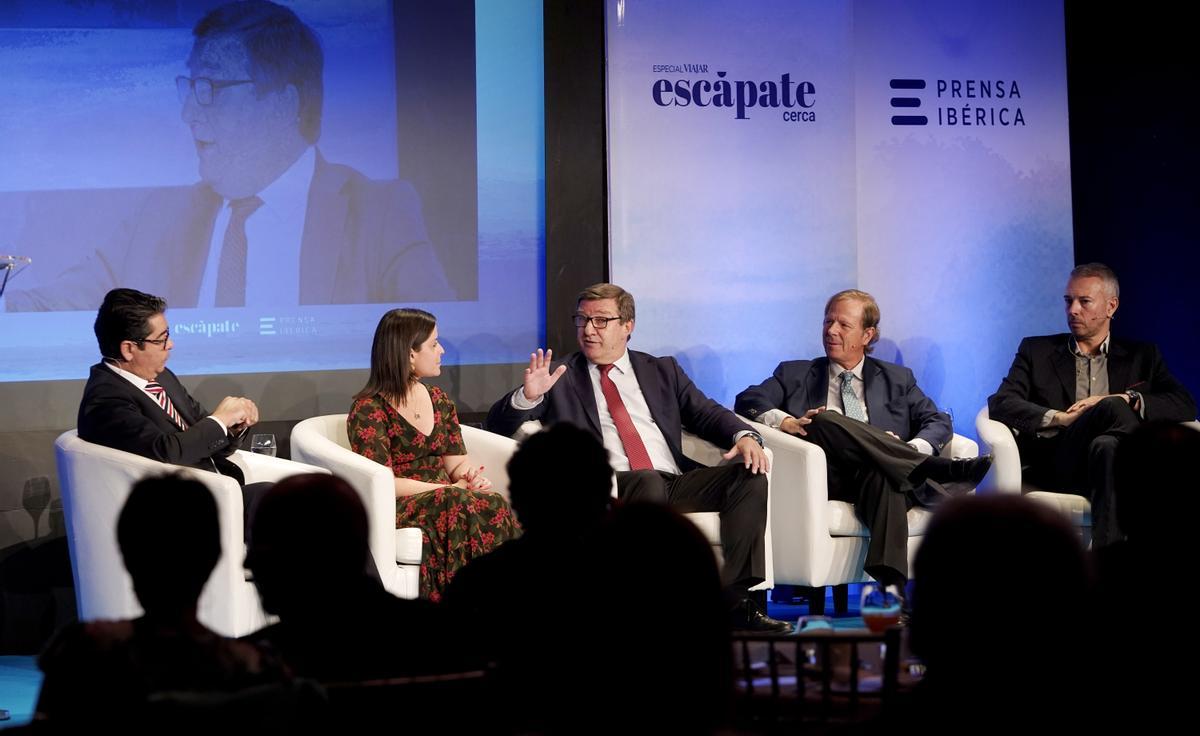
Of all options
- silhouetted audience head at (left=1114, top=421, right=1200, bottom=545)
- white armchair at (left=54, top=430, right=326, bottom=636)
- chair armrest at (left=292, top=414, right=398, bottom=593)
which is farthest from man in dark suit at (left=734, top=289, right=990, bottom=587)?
silhouetted audience head at (left=1114, top=421, right=1200, bottom=545)

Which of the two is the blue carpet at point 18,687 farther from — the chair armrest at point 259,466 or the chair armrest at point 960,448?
the chair armrest at point 960,448

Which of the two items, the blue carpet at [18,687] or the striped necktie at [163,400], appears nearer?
the blue carpet at [18,687]

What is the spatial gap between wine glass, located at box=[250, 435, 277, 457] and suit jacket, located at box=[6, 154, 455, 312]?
0.71 metres

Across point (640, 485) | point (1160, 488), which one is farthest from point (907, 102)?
point (1160, 488)

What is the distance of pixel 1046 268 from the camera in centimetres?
591

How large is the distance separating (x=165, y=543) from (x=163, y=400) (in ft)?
8.94

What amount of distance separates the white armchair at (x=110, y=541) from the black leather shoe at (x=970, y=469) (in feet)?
7.89

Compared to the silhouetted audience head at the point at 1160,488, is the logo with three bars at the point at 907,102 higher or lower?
higher

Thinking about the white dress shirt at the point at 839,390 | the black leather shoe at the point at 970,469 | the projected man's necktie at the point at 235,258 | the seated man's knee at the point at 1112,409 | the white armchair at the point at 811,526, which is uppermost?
the projected man's necktie at the point at 235,258

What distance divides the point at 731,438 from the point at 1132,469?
9.79ft

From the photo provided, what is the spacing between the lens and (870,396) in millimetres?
5293

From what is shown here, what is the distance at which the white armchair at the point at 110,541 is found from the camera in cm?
400

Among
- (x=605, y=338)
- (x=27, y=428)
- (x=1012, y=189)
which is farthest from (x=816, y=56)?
(x=27, y=428)

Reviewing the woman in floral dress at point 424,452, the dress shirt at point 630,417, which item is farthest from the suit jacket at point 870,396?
the woman in floral dress at point 424,452
